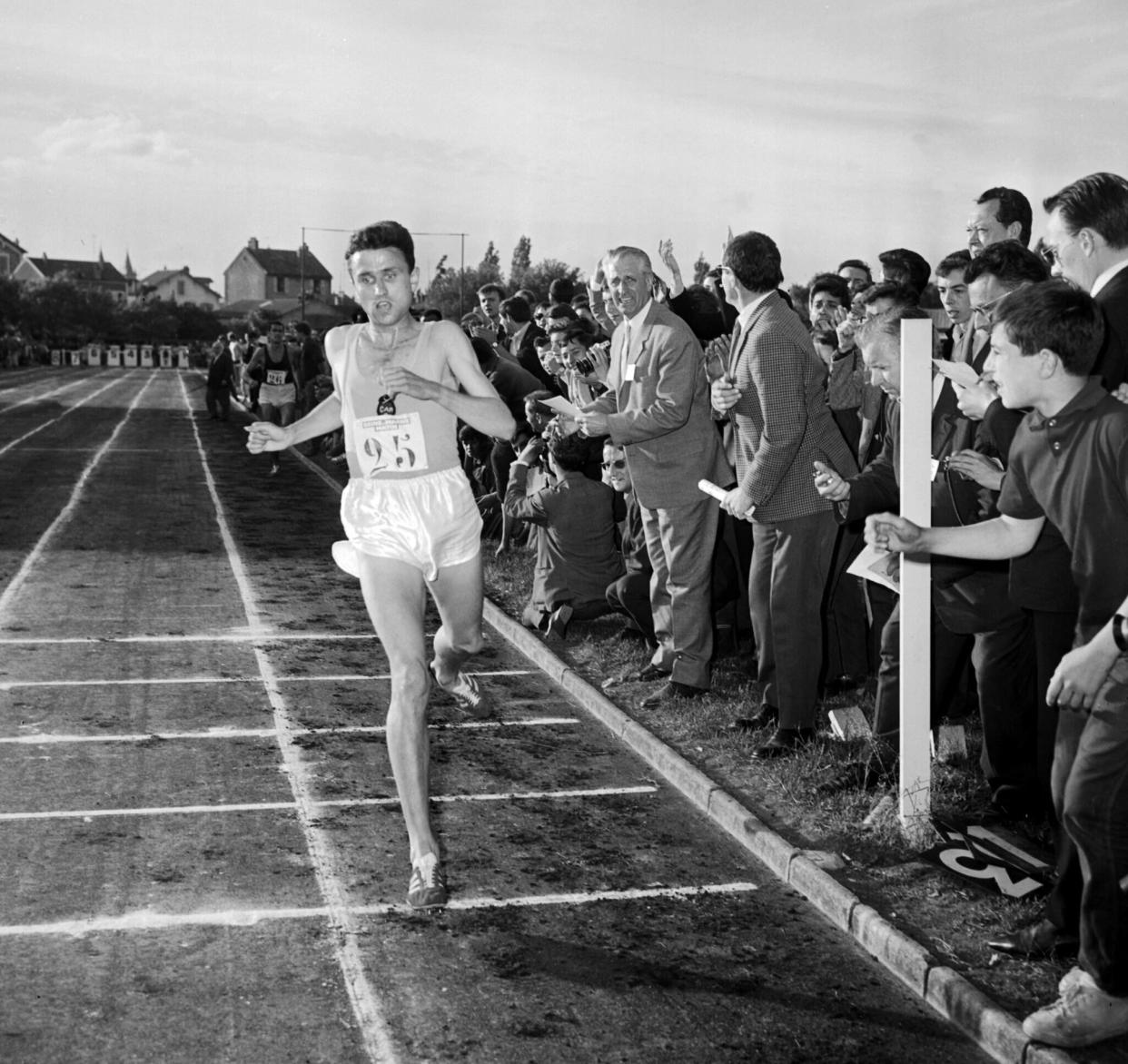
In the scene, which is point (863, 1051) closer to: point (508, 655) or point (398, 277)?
point (398, 277)

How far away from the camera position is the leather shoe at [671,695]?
812 centimetres

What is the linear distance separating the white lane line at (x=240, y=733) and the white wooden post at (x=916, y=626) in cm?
265

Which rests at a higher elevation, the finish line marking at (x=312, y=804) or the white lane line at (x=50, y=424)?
the white lane line at (x=50, y=424)

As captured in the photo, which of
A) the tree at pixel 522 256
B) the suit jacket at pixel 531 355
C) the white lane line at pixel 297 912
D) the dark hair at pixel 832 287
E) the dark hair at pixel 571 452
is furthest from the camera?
the tree at pixel 522 256

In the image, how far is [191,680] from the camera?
29.3 ft

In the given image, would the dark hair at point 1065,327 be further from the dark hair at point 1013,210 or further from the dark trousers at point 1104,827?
the dark hair at point 1013,210

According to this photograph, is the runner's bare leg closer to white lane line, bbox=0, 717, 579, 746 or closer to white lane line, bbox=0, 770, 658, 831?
white lane line, bbox=0, 770, 658, 831

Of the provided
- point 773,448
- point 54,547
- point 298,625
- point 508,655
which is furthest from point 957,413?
point 54,547

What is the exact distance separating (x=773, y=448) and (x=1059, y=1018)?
3486 millimetres

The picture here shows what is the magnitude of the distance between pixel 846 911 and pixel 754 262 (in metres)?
3.35

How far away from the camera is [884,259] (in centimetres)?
899

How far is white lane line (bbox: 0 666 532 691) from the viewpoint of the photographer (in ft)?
28.5

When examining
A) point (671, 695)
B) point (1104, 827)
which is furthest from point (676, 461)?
point (1104, 827)

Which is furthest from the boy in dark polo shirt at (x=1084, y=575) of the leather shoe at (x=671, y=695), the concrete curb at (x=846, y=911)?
the leather shoe at (x=671, y=695)
